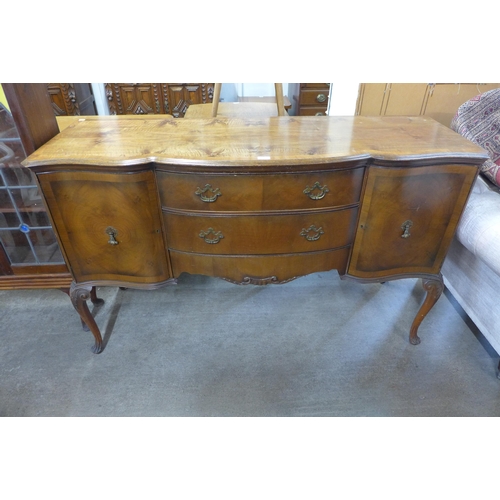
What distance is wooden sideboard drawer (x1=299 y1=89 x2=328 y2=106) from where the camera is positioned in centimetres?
337

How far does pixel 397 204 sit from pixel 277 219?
41 cm

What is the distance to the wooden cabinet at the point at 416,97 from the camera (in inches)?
105

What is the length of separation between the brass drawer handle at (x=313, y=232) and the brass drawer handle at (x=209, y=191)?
33cm

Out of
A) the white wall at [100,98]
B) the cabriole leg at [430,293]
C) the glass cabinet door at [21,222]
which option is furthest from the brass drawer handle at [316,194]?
the white wall at [100,98]

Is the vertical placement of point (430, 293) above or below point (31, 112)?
below

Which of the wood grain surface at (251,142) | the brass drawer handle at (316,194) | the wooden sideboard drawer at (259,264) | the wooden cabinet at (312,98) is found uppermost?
the wood grain surface at (251,142)

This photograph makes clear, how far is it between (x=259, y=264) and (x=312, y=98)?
271 cm

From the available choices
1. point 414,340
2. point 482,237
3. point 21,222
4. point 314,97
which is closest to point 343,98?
point 314,97

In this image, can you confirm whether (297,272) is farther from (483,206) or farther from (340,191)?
(483,206)

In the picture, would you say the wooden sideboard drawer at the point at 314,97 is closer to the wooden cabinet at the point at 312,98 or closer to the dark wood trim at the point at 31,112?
the wooden cabinet at the point at 312,98

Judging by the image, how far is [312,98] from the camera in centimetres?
342

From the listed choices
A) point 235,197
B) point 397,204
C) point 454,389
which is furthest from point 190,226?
point 454,389

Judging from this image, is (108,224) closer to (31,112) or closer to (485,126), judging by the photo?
(31,112)

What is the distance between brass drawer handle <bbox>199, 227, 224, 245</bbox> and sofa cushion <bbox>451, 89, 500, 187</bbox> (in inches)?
47.8
